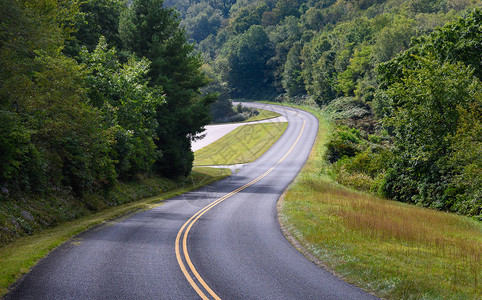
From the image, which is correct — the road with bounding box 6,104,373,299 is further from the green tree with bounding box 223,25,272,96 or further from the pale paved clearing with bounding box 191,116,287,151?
the green tree with bounding box 223,25,272,96

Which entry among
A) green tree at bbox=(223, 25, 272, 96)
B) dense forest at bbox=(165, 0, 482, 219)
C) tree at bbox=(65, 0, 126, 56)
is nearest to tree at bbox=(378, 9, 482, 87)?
dense forest at bbox=(165, 0, 482, 219)

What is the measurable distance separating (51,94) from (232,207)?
11.2 metres

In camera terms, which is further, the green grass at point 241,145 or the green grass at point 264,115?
the green grass at point 264,115

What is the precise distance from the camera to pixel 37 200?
17844 mm

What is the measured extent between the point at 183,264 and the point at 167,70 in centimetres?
2922

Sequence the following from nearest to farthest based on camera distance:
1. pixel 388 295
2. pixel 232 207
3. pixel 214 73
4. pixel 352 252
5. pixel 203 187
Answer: pixel 388 295 < pixel 352 252 < pixel 232 207 < pixel 203 187 < pixel 214 73

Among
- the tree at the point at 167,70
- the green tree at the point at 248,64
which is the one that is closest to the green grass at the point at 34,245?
the tree at the point at 167,70

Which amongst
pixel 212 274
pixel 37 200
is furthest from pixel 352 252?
pixel 37 200

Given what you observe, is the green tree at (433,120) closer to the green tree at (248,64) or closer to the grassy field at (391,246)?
the grassy field at (391,246)

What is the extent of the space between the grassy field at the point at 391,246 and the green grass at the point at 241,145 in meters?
36.2

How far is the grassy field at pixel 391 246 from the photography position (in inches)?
381

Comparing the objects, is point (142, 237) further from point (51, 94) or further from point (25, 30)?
point (25, 30)

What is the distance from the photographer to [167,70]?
3759cm

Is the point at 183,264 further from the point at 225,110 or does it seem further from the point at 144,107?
the point at 225,110
